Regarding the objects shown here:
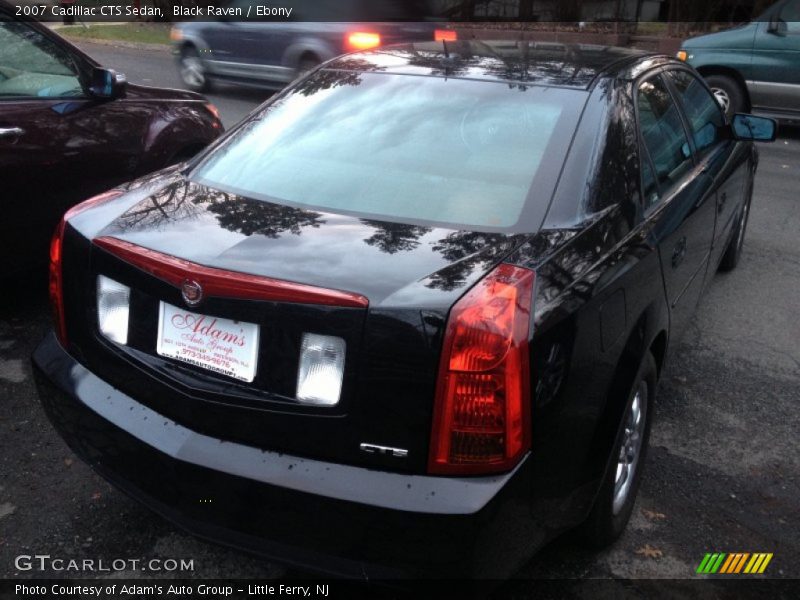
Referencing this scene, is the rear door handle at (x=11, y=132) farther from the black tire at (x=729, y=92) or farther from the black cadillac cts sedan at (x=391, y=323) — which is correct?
the black tire at (x=729, y=92)

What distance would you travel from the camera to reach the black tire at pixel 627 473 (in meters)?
2.79

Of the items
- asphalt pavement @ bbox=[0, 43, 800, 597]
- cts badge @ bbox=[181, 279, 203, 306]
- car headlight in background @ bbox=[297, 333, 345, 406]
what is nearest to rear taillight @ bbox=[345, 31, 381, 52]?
asphalt pavement @ bbox=[0, 43, 800, 597]

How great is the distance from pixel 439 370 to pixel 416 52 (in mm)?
2071

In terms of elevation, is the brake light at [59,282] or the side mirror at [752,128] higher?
the side mirror at [752,128]

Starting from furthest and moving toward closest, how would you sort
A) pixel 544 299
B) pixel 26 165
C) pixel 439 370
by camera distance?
pixel 26 165 → pixel 544 299 → pixel 439 370

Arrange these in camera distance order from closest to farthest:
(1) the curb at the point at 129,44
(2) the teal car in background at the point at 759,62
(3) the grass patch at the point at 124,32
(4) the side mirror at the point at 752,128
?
(4) the side mirror at the point at 752,128 < (2) the teal car in background at the point at 759,62 < (1) the curb at the point at 129,44 < (3) the grass patch at the point at 124,32

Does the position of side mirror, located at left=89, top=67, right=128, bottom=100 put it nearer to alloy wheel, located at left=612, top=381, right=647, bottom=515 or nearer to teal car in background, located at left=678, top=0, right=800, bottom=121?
alloy wheel, located at left=612, top=381, right=647, bottom=515

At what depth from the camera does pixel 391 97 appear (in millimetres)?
3330

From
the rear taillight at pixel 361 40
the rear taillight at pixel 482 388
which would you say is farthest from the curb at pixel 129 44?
the rear taillight at pixel 482 388

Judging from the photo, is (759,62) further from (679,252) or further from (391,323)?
(391,323)

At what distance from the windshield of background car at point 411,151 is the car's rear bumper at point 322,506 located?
853mm

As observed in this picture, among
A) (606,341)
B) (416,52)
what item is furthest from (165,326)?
(416,52)

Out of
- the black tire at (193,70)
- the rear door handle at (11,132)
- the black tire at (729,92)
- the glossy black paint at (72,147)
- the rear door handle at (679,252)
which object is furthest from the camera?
the black tire at (193,70)

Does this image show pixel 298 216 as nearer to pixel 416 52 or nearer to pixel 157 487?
pixel 157 487
